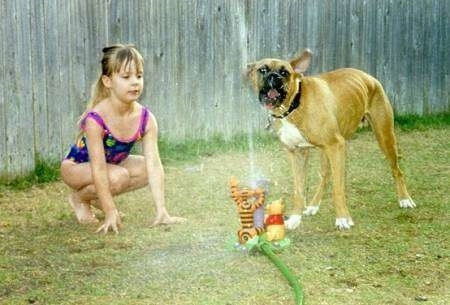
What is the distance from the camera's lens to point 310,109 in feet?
17.4

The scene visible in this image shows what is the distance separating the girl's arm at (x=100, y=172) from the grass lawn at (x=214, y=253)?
0.11 metres

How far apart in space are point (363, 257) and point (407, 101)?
631cm

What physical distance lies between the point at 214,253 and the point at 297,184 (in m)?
1.05

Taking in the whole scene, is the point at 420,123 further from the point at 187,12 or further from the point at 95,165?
the point at 95,165

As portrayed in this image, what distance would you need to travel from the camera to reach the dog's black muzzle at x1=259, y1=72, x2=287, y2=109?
5148 millimetres

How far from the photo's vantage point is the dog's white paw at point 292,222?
5.47 meters

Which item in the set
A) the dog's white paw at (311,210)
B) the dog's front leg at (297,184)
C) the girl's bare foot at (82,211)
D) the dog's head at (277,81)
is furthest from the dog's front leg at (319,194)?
the girl's bare foot at (82,211)

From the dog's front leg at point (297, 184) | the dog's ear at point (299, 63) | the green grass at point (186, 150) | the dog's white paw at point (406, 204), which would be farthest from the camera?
the green grass at point (186, 150)

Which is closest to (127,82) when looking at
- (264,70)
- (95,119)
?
(95,119)

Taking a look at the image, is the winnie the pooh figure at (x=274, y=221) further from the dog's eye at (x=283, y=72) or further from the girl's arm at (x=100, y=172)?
the girl's arm at (x=100, y=172)

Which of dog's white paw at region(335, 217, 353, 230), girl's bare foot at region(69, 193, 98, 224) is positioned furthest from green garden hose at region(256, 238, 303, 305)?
girl's bare foot at region(69, 193, 98, 224)

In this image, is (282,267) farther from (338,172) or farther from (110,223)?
(110,223)

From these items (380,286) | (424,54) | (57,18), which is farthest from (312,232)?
(424,54)

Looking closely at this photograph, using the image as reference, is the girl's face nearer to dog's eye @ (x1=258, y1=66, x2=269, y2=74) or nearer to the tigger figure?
dog's eye @ (x1=258, y1=66, x2=269, y2=74)
